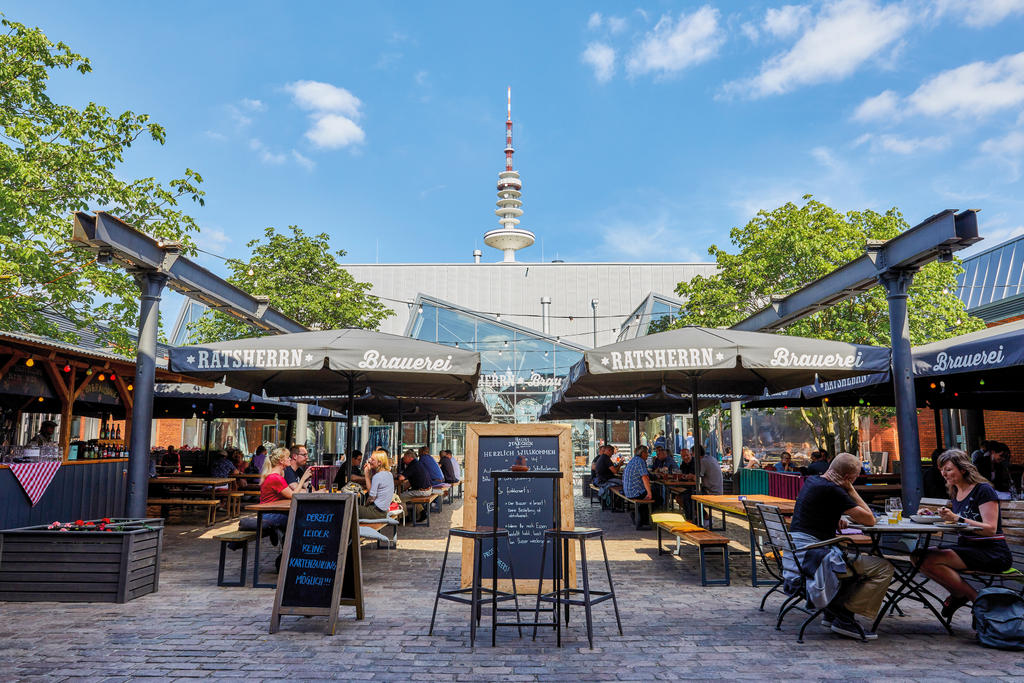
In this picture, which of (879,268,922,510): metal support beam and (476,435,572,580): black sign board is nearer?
(476,435,572,580): black sign board

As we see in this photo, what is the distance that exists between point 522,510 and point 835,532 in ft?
7.61

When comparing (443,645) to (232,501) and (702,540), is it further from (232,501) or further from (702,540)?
(232,501)

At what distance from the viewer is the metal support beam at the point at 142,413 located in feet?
26.6

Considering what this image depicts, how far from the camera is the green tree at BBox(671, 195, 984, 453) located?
15258mm

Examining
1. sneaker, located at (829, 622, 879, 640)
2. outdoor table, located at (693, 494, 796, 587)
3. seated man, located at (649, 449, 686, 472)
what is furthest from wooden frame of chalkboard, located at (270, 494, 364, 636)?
seated man, located at (649, 449, 686, 472)

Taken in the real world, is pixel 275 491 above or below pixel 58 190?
below

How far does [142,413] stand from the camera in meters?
8.38

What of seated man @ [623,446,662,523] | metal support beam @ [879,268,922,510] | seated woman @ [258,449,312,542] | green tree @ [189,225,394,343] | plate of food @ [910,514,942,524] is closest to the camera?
plate of food @ [910,514,942,524]

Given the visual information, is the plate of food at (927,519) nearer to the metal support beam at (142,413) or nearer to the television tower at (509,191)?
the metal support beam at (142,413)

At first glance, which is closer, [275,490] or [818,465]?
[275,490]

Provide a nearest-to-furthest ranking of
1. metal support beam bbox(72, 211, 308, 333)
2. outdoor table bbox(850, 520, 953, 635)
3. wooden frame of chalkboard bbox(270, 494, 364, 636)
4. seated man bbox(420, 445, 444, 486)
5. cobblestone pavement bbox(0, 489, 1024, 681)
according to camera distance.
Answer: cobblestone pavement bbox(0, 489, 1024, 681) < outdoor table bbox(850, 520, 953, 635) < wooden frame of chalkboard bbox(270, 494, 364, 636) < metal support beam bbox(72, 211, 308, 333) < seated man bbox(420, 445, 444, 486)

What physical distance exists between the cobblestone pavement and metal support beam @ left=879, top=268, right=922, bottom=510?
2.59 metres

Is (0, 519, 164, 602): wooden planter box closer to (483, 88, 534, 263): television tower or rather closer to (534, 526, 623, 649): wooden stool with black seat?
(534, 526, 623, 649): wooden stool with black seat

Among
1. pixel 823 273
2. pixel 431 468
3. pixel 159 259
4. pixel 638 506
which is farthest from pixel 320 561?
pixel 823 273
